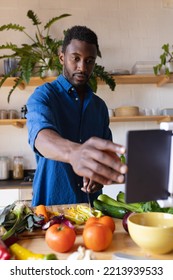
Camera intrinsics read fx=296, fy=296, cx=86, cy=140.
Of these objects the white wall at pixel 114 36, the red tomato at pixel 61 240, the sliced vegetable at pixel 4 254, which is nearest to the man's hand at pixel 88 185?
the red tomato at pixel 61 240

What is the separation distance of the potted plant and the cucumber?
1.87 metres

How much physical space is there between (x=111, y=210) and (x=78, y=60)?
26.0 inches

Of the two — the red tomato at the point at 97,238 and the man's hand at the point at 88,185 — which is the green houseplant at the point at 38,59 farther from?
the red tomato at the point at 97,238

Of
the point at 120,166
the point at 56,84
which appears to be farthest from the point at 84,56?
the point at 120,166

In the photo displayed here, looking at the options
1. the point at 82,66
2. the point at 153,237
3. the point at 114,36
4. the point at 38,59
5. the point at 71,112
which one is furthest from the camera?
the point at 114,36

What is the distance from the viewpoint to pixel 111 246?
2.59 feet

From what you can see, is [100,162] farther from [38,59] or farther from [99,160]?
[38,59]

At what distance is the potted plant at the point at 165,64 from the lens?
2666 millimetres

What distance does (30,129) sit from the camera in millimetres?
898

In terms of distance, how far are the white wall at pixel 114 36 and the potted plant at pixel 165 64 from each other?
20 cm

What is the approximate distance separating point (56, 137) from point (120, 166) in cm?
27

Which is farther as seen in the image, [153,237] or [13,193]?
[13,193]

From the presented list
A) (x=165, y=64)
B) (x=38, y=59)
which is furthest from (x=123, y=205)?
(x=165, y=64)
